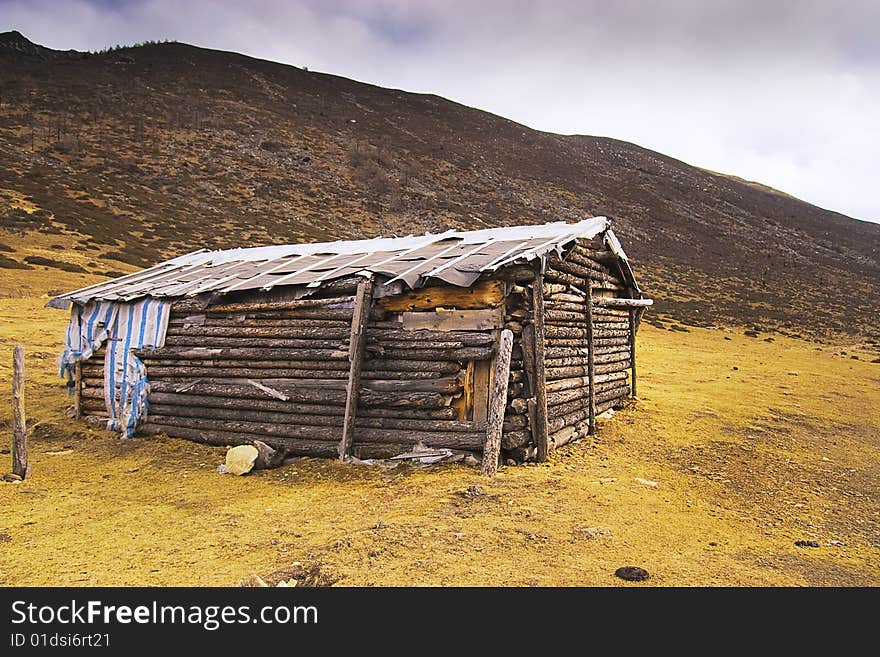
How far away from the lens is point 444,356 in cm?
750

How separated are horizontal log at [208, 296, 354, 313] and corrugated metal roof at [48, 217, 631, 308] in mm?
266

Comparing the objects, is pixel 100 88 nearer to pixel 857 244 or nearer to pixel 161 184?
pixel 161 184

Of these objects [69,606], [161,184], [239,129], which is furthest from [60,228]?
[69,606]

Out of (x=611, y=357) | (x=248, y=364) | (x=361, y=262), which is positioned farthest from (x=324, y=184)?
(x=248, y=364)

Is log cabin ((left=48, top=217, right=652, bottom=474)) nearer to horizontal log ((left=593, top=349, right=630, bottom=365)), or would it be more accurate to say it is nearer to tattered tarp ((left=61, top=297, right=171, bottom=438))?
tattered tarp ((left=61, top=297, right=171, bottom=438))

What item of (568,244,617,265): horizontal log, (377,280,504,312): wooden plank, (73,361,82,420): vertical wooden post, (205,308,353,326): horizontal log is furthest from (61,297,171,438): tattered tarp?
(568,244,617,265): horizontal log

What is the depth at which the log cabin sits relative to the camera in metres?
7.50

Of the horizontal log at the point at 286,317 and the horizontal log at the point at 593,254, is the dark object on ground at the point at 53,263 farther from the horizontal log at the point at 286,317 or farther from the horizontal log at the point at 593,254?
the horizontal log at the point at 593,254

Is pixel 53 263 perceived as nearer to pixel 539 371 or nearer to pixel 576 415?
pixel 576 415

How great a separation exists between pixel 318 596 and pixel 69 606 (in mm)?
1643

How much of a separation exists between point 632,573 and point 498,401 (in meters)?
2.98

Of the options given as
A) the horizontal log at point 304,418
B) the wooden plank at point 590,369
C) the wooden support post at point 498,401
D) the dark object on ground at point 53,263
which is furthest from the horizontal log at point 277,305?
the dark object on ground at point 53,263

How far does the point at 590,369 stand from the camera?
10055mm

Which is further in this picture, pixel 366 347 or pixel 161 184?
pixel 161 184
